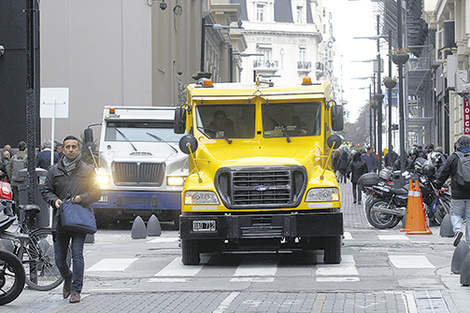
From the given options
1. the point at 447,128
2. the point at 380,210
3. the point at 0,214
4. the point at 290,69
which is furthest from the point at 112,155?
the point at 290,69

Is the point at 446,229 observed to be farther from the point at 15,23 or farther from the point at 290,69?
the point at 290,69

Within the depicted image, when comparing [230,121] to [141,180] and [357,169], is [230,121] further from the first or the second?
[357,169]

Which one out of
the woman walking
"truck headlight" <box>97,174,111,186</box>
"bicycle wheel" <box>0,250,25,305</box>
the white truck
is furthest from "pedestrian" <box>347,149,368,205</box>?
"bicycle wheel" <box>0,250,25,305</box>

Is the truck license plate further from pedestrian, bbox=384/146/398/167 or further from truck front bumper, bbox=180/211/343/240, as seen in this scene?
pedestrian, bbox=384/146/398/167

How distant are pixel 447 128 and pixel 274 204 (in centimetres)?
3165

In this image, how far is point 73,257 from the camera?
33.6 feet

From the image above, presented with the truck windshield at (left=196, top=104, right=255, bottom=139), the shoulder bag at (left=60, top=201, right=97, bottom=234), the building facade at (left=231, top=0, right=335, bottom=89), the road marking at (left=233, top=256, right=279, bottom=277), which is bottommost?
the road marking at (left=233, top=256, right=279, bottom=277)

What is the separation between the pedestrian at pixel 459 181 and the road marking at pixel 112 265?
16.5 feet

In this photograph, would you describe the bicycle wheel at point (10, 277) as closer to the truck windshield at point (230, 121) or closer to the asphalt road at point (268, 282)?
the asphalt road at point (268, 282)

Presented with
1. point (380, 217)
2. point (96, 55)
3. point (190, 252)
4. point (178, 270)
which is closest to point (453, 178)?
point (190, 252)

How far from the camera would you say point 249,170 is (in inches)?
512

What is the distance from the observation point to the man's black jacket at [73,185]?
10.3 meters

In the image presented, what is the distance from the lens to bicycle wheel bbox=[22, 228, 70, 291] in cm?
1099

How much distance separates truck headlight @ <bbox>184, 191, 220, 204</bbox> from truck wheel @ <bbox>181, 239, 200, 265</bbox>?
0.69m
